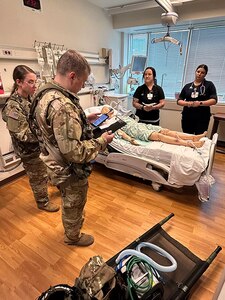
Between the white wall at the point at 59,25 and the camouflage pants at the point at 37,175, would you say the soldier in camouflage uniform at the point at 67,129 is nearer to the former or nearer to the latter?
the camouflage pants at the point at 37,175

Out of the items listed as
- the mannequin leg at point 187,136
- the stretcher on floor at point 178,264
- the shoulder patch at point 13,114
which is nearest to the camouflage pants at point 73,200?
the stretcher on floor at point 178,264

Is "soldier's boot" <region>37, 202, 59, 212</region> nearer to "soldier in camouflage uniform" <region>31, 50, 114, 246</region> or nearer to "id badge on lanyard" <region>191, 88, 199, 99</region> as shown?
"soldier in camouflage uniform" <region>31, 50, 114, 246</region>

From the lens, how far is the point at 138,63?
337 cm

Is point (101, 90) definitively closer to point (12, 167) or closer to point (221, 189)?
point (12, 167)

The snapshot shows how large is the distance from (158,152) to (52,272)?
61.8 inches

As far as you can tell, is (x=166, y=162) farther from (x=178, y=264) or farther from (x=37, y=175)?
(x=37, y=175)

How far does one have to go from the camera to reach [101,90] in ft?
11.7

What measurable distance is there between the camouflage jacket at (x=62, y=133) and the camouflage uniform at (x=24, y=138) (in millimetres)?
478

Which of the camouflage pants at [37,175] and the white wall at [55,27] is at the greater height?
the white wall at [55,27]

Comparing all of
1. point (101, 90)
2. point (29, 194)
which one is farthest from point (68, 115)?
point (101, 90)

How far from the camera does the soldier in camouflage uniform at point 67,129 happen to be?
104 cm

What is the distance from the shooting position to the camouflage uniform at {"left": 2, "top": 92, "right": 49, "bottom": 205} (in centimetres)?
158

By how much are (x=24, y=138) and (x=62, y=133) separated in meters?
0.73

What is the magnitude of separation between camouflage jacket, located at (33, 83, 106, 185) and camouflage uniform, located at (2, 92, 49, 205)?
478 mm
